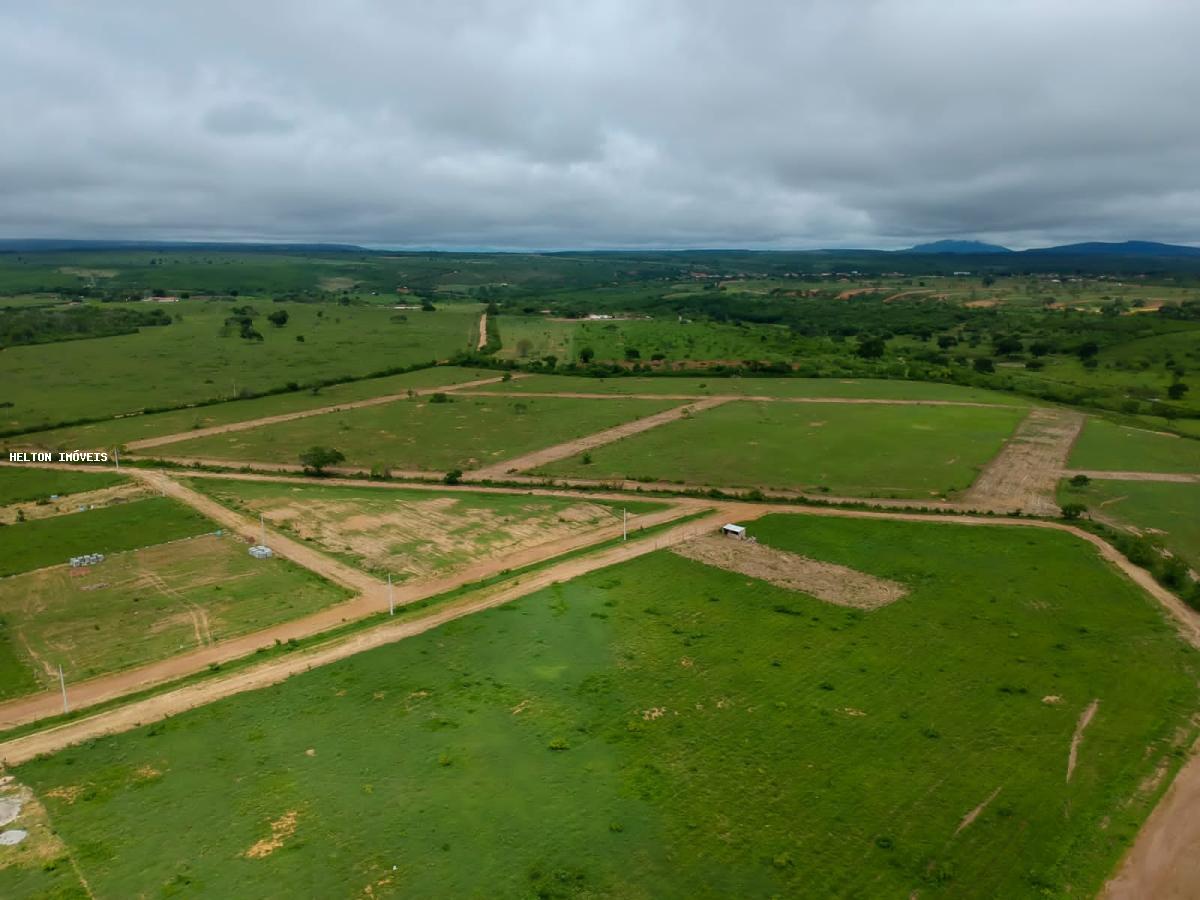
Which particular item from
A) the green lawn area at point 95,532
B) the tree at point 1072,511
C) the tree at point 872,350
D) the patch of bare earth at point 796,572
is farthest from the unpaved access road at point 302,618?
the tree at point 872,350

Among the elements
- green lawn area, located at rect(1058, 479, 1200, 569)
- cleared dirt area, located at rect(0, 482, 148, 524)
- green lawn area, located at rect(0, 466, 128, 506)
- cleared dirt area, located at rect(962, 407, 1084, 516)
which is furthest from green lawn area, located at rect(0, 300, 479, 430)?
green lawn area, located at rect(1058, 479, 1200, 569)

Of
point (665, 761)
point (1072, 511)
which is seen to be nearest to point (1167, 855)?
point (665, 761)

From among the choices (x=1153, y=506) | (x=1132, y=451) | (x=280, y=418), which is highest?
(x=1132, y=451)

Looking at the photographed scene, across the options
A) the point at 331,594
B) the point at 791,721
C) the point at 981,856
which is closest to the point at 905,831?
the point at 981,856

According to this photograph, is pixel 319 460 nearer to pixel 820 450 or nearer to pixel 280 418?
pixel 280 418

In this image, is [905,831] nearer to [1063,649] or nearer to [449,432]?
[1063,649]
